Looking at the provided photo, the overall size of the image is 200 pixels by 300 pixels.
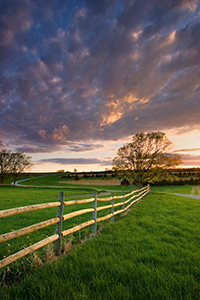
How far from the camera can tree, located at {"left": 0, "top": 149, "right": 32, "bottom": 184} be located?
5157 centimetres

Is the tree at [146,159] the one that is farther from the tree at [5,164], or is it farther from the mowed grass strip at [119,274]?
the tree at [5,164]

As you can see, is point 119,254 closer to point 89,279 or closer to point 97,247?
point 97,247

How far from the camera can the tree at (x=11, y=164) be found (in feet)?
169

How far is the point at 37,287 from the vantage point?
292cm

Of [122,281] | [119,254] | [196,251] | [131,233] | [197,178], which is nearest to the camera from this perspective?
[122,281]

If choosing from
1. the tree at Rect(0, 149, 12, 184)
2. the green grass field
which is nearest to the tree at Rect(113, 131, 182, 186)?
the green grass field

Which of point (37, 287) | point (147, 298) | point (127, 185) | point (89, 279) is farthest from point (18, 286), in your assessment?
point (127, 185)

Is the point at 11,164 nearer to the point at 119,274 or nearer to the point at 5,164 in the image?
the point at 5,164

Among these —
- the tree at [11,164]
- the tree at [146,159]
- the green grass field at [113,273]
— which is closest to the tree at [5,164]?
the tree at [11,164]

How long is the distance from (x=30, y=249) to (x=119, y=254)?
2.26m

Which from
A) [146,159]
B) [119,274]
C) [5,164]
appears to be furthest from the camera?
[5,164]

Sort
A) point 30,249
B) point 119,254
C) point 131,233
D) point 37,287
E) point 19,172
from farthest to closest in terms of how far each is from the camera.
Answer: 1. point 19,172
2. point 131,233
3. point 119,254
4. point 30,249
5. point 37,287

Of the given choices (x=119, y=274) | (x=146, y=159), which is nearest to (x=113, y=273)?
(x=119, y=274)

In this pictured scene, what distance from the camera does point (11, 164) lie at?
2084 inches
